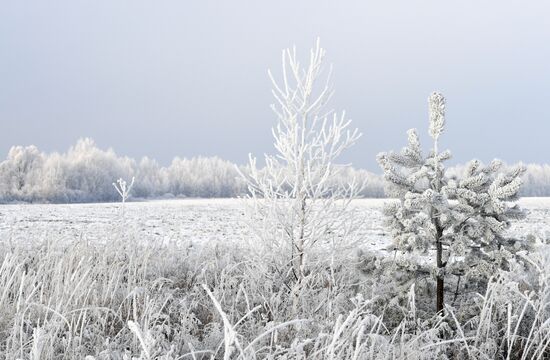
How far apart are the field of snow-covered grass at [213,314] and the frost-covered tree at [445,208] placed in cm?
44

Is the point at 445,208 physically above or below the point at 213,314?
above

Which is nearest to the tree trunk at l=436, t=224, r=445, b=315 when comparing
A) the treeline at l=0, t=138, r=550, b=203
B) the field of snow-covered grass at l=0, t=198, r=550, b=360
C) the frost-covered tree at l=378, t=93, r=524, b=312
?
the frost-covered tree at l=378, t=93, r=524, b=312

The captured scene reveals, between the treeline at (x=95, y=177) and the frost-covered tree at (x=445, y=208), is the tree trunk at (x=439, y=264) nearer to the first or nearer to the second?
the frost-covered tree at (x=445, y=208)

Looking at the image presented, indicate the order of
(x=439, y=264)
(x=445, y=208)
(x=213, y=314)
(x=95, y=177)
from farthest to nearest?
(x=95, y=177), (x=439, y=264), (x=445, y=208), (x=213, y=314)

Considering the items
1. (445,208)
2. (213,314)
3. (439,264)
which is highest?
(445,208)

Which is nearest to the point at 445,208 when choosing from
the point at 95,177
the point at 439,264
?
the point at 439,264

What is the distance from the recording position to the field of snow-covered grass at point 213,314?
3473 millimetres

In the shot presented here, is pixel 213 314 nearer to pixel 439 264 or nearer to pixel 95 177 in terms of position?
pixel 439 264

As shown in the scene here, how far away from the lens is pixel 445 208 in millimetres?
5520

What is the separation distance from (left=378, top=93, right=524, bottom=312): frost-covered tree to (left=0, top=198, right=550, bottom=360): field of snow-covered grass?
1.46 ft

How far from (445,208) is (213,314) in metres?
2.68

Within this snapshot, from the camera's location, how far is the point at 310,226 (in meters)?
5.74

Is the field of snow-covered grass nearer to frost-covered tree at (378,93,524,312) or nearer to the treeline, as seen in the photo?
frost-covered tree at (378,93,524,312)

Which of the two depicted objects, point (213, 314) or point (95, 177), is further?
point (95, 177)
